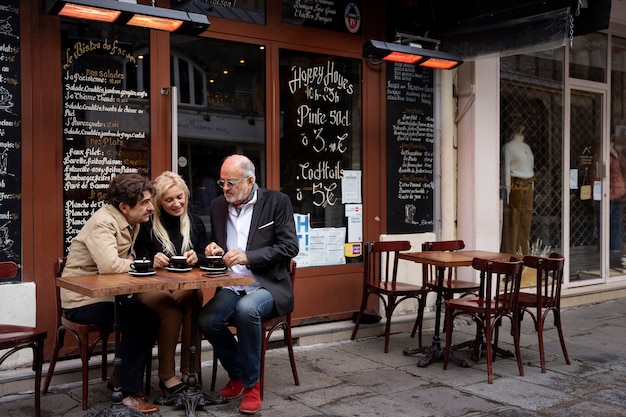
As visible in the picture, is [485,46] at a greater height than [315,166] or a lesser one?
greater

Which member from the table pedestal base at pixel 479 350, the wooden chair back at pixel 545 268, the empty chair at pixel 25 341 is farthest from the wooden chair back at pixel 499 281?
the empty chair at pixel 25 341

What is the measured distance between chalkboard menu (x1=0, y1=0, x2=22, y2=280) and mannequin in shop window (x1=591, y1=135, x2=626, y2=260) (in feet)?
23.8

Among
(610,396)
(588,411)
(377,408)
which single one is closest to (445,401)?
(377,408)

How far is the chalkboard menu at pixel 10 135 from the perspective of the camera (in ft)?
14.4

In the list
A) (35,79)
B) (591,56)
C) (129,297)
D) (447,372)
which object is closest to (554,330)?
(447,372)

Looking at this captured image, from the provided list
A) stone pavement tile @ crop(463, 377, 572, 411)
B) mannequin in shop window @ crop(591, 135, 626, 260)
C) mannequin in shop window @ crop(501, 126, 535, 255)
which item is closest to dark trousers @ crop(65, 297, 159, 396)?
stone pavement tile @ crop(463, 377, 572, 411)

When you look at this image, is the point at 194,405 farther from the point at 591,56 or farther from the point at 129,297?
the point at 591,56

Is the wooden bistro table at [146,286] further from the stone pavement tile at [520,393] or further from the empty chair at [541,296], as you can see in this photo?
the empty chair at [541,296]

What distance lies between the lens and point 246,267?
4.20 metres

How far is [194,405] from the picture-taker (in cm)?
385

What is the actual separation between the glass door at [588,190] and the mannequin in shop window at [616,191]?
0.53ft

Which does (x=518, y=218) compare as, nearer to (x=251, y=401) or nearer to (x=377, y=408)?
(x=377, y=408)

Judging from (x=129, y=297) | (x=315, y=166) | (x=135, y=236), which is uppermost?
(x=315, y=166)

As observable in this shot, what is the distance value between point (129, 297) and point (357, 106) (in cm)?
321
